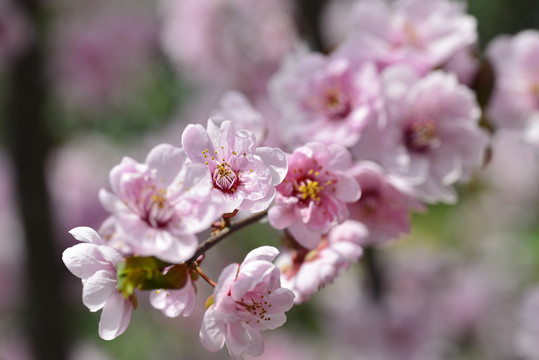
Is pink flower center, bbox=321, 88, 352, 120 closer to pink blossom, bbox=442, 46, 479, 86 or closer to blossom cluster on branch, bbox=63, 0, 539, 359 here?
blossom cluster on branch, bbox=63, 0, 539, 359

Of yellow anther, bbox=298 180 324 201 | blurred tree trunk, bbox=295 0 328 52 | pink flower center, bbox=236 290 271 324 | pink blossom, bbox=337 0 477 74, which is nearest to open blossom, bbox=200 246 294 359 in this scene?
pink flower center, bbox=236 290 271 324

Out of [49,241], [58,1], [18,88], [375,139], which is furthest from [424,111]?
[58,1]

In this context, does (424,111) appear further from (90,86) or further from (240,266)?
(90,86)

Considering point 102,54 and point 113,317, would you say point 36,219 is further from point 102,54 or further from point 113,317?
point 113,317

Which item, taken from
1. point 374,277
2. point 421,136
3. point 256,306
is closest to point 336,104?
point 421,136

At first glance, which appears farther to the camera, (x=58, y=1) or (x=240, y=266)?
(x=58, y=1)

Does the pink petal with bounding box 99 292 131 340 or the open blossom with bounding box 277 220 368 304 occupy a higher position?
the pink petal with bounding box 99 292 131 340
